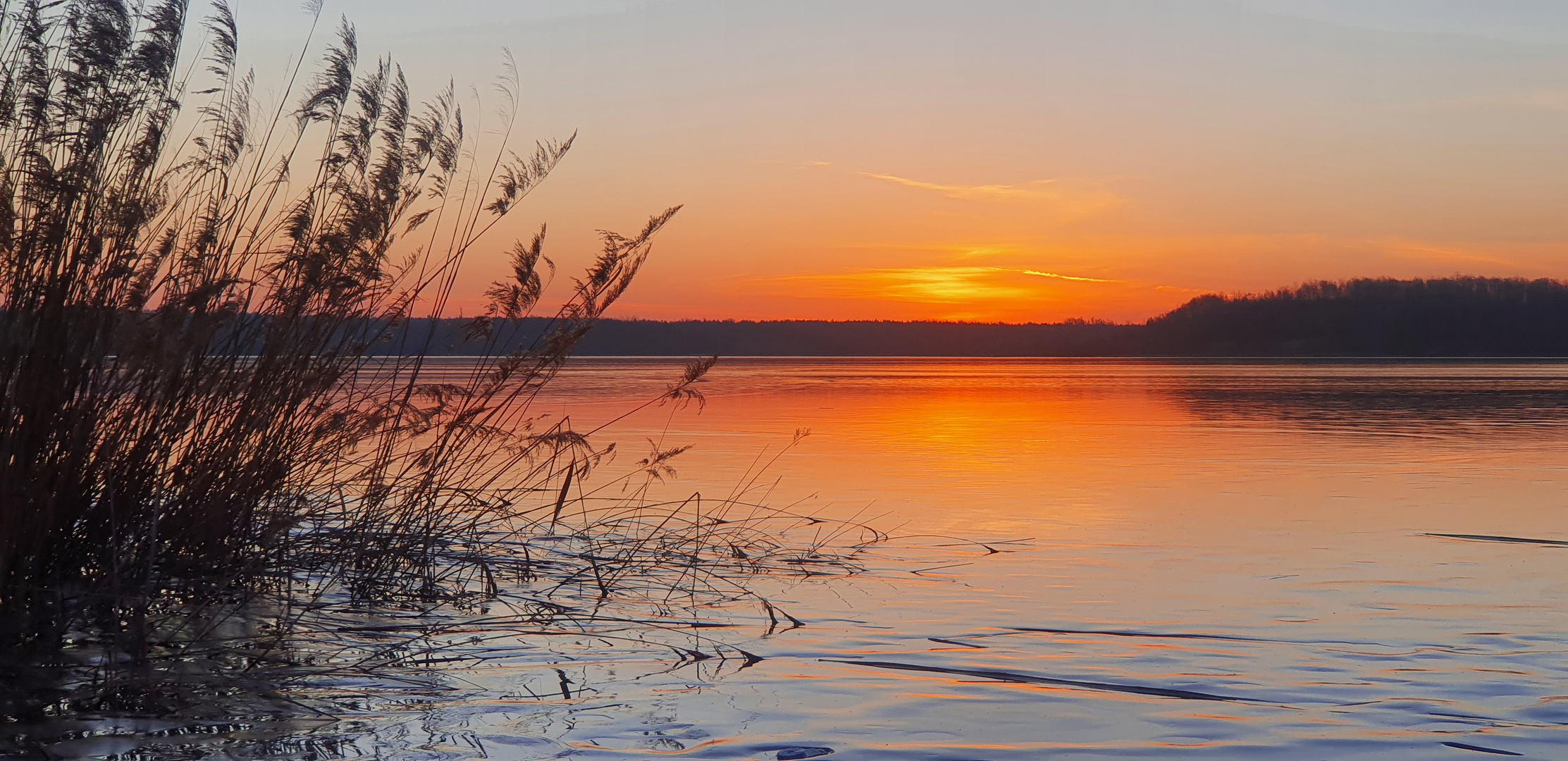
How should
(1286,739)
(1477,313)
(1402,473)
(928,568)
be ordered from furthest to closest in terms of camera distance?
(1477,313) → (1402,473) → (928,568) → (1286,739)

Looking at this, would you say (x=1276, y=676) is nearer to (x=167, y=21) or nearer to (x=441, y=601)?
(x=441, y=601)

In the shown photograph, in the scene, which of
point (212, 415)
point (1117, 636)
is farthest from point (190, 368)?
point (1117, 636)

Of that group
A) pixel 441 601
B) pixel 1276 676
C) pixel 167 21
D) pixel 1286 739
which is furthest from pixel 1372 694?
pixel 167 21

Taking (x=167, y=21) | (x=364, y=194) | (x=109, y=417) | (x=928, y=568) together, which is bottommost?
(x=928, y=568)

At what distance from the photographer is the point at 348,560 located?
5621 mm

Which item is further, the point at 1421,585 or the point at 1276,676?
the point at 1421,585

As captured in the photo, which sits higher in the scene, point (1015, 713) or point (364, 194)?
point (364, 194)

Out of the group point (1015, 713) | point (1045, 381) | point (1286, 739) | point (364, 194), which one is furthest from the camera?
point (1045, 381)

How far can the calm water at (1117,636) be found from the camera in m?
3.67

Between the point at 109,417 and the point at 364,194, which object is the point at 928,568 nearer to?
the point at 364,194

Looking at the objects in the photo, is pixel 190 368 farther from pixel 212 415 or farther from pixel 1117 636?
pixel 1117 636

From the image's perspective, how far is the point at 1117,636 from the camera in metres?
5.16

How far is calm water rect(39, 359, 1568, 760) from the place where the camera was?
3.67 metres

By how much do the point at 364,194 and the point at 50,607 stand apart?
214 centimetres
